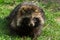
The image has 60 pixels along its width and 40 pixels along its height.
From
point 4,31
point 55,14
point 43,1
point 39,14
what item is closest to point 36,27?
point 39,14

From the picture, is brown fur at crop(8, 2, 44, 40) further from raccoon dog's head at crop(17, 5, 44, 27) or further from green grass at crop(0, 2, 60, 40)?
green grass at crop(0, 2, 60, 40)

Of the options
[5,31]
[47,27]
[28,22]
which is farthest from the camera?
[47,27]

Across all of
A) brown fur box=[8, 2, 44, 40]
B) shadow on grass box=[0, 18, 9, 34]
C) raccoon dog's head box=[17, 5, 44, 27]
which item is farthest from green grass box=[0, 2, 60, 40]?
raccoon dog's head box=[17, 5, 44, 27]

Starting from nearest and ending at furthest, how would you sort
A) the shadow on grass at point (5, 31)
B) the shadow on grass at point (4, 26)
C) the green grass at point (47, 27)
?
the shadow on grass at point (5, 31) < the green grass at point (47, 27) < the shadow on grass at point (4, 26)

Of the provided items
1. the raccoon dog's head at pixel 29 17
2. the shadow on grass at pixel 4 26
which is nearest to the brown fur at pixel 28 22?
the raccoon dog's head at pixel 29 17

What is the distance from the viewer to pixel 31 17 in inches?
243

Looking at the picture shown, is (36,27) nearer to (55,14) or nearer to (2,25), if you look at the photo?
(2,25)

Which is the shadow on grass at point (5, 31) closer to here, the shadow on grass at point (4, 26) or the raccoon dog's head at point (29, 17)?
the shadow on grass at point (4, 26)

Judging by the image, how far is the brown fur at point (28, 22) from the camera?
6195 millimetres

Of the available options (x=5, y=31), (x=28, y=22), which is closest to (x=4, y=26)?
(x=5, y=31)

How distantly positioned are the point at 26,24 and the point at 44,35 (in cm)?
78

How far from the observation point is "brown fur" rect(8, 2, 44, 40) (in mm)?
6195

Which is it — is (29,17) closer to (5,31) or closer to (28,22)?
(28,22)

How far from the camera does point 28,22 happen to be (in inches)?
242
